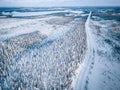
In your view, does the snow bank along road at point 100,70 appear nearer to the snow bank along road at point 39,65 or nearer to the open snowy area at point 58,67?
the open snowy area at point 58,67

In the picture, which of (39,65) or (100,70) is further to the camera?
(39,65)

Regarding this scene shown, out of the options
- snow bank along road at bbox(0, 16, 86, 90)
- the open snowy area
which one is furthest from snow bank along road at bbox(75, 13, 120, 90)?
snow bank along road at bbox(0, 16, 86, 90)

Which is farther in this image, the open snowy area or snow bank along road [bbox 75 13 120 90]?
snow bank along road [bbox 75 13 120 90]

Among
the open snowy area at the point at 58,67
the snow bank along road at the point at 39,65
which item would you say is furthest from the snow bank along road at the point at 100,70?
the snow bank along road at the point at 39,65

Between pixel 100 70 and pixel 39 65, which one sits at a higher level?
pixel 39 65

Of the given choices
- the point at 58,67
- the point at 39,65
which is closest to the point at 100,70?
the point at 58,67

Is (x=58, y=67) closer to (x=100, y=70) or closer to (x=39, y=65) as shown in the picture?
(x=39, y=65)

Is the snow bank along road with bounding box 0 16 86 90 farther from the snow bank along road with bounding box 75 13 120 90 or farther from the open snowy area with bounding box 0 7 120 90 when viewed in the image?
the snow bank along road with bounding box 75 13 120 90

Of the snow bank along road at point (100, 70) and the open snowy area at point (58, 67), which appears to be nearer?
the open snowy area at point (58, 67)

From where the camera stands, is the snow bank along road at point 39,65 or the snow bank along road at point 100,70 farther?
the snow bank along road at point 100,70

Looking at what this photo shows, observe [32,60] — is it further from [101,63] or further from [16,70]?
[101,63]

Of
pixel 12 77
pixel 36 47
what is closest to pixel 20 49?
pixel 36 47
